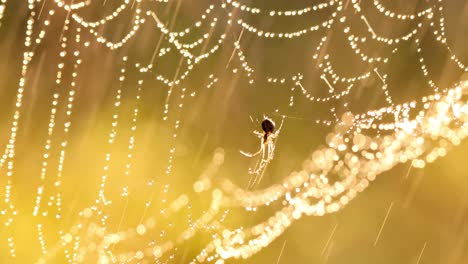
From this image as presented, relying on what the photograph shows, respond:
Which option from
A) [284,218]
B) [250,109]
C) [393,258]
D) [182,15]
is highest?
[182,15]

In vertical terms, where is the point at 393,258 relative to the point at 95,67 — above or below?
below

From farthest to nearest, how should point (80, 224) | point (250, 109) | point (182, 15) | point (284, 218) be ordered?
point (284, 218)
point (250, 109)
point (182, 15)
point (80, 224)

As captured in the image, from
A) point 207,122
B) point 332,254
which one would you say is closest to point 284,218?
point 332,254

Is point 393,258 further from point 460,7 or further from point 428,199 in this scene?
point 460,7

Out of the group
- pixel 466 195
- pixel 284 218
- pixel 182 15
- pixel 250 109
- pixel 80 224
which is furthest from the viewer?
pixel 466 195

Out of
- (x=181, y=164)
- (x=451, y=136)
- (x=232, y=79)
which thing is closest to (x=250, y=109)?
(x=232, y=79)

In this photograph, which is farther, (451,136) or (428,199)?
(428,199)
